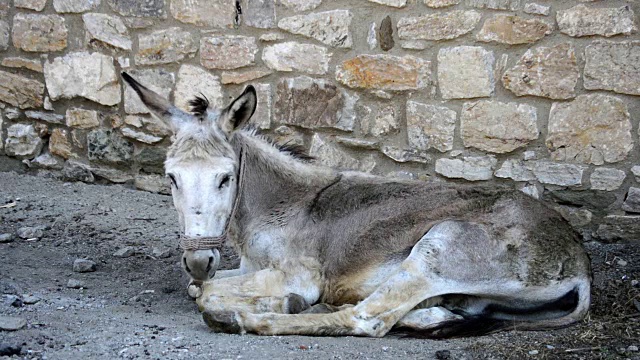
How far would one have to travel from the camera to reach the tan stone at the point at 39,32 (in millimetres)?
7559

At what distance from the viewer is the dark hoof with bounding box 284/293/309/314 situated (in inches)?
198

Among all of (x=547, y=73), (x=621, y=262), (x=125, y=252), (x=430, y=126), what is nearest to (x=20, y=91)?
(x=125, y=252)

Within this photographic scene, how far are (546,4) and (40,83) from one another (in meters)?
4.33

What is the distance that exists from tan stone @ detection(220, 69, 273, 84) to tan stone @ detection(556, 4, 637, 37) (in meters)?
2.28

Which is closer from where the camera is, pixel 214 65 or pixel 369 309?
pixel 369 309

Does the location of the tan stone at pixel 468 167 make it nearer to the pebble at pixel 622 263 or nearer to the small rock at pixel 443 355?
the pebble at pixel 622 263

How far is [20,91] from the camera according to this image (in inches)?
306

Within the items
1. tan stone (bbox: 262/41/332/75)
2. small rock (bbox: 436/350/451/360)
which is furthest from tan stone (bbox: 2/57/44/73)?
small rock (bbox: 436/350/451/360)

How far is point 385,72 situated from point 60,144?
10.0 feet

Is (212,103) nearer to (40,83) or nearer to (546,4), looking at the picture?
(40,83)

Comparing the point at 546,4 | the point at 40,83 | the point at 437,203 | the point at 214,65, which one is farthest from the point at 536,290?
the point at 40,83

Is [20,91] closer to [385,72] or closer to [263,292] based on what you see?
[385,72]

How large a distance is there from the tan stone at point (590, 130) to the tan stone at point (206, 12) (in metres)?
2.61

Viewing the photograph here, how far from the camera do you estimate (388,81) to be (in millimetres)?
6539
